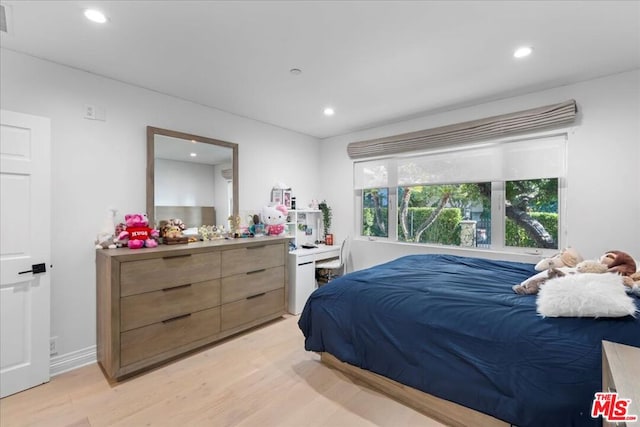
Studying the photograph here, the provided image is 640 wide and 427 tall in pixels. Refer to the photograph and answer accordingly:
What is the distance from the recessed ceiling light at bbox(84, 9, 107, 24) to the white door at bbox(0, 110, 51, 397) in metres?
0.94

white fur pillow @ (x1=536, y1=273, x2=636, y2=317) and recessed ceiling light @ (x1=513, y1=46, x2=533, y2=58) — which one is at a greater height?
recessed ceiling light @ (x1=513, y1=46, x2=533, y2=58)

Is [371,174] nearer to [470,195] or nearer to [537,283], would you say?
[470,195]

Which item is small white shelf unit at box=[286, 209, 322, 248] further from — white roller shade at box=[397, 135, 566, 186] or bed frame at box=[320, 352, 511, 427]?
bed frame at box=[320, 352, 511, 427]

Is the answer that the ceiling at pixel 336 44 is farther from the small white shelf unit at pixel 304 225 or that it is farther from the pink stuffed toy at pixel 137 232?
the small white shelf unit at pixel 304 225

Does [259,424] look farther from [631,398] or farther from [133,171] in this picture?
[133,171]

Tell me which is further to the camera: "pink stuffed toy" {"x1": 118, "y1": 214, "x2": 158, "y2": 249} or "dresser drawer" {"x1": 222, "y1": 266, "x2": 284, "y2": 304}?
"dresser drawer" {"x1": 222, "y1": 266, "x2": 284, "y2": 304}

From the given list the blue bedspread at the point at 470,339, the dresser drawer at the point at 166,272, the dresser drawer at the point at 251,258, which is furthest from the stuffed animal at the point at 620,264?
the dresser drawer at the point at 166,272

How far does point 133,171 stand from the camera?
2.73 metres

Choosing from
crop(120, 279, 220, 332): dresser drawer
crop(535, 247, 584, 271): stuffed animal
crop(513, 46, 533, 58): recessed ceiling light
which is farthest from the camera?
crop(120, 279, 220, 332): dresser drawer

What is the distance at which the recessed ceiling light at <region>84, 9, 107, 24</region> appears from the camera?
1717mm

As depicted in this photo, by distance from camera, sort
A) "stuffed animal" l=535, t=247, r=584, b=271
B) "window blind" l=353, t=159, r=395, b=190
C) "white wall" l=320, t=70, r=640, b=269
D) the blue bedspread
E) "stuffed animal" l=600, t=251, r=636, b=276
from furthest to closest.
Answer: "window blind" l=353, t=159, r=395, b=190, "white wall" l=320, t=70, r=640, b=269, "stuffed animal" l=535, t=247, r=584, b=271, "stuffed animal" l=600, t=251, r=636, b=276, the blue bedspread

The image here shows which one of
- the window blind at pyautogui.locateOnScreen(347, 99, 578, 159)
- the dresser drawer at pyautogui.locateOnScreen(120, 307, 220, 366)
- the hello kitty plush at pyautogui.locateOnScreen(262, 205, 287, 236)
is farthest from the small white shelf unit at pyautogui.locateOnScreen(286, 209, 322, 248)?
the dresser drawer at pyautogui.locateOnScreen(120, 307, 220, 366)

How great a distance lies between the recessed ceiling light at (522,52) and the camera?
6.88 ft

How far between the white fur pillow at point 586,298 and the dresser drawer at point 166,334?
2583mm
